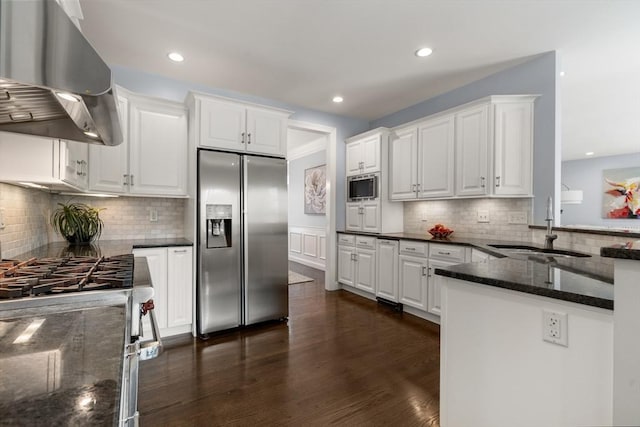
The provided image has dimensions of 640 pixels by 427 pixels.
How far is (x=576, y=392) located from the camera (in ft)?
3.43

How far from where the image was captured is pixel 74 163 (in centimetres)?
219

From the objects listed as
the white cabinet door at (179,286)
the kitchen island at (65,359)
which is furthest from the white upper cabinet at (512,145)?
the kitchen island at (65,359)

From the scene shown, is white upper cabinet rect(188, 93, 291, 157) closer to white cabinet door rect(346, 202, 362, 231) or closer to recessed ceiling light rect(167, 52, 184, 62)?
recessed ceiling light rect(167, 52, 184, 62)

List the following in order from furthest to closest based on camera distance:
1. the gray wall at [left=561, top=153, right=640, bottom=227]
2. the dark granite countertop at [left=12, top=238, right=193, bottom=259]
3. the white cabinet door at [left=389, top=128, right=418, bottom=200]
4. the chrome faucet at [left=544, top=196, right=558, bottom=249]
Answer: the gray wall at [left=561, top=153, right=640, bottom=227] → the white cabinet door at [left=389, top=128, right=418, bottom=200] → the chrome faucet at [left=544, top=196, right=558, bottom=249] → the dark granite countertop at [left=12, top=238, right=193, bottom=259]

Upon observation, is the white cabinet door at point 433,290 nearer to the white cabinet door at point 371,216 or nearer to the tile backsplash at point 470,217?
the tile backsplash at point 470,217

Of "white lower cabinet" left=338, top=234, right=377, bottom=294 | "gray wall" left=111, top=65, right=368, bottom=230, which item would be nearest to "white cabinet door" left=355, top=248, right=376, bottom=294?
"white lower cabinet" left=338, top=234, right=377, bottom=294

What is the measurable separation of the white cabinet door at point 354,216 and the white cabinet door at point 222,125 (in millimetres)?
2013

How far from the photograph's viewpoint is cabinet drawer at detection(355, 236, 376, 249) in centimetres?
410

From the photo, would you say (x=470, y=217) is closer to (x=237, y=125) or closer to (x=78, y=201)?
(x=237, y=125)

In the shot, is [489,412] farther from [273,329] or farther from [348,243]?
[348,243]

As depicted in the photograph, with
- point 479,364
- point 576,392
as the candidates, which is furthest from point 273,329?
point 576,392

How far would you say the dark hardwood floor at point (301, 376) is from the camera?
1825 mm

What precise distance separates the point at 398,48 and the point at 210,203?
2317 mm

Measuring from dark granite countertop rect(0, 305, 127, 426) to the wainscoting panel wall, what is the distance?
216 inches
